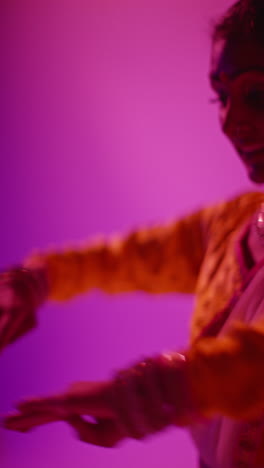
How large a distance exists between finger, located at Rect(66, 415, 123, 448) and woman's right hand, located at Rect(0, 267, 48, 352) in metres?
0.21

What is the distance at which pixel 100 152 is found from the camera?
3.30 ft

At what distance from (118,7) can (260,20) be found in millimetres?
437

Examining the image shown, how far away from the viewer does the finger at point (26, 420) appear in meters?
0.35

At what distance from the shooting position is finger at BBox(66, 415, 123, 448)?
351 millimetres

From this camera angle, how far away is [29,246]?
3.28 ft

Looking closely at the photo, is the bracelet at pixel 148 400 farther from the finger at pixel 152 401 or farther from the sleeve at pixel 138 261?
the sleeve at pixel 138 261

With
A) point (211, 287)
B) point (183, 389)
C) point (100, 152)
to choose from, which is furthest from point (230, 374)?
point (100, 152)

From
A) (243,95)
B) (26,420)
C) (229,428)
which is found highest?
(243,95)

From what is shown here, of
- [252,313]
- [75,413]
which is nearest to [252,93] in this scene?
[252,313]

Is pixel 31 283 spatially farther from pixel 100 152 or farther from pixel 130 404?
pixel 100 152

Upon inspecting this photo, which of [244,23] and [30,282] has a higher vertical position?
[244,23]

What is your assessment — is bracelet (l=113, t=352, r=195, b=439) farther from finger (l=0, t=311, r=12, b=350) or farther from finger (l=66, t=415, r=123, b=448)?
finger (l=0, t=311, r=12, b=350)

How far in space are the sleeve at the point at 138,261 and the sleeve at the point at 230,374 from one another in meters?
0.36

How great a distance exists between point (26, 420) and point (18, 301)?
0.72 ft
